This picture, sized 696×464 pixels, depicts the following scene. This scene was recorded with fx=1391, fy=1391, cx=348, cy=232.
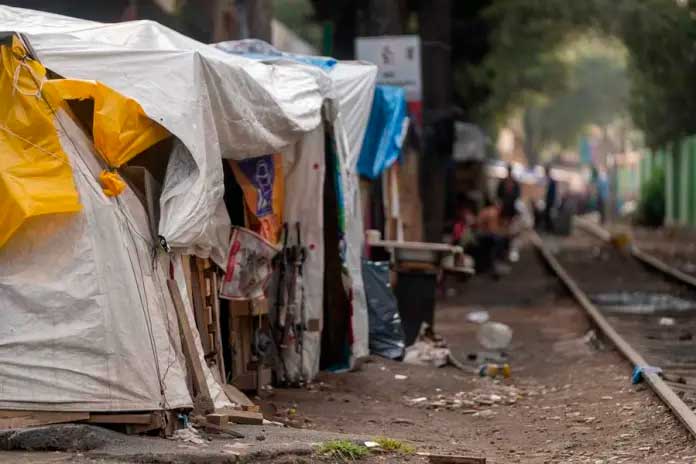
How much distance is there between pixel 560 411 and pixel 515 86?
36.4 meters

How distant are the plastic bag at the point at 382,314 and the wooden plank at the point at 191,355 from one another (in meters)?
4.65

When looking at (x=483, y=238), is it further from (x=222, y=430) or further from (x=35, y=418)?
(x=35, y=418)

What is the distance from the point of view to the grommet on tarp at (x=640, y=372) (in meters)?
11.6

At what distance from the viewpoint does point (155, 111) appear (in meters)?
8.05

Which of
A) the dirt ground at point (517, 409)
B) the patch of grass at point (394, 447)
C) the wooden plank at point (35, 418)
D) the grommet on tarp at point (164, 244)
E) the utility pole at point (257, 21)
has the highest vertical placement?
the utility pole at point (257, 21)

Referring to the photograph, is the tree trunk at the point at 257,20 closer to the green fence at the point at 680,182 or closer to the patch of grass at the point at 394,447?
the patch of grass at the point at 394,447

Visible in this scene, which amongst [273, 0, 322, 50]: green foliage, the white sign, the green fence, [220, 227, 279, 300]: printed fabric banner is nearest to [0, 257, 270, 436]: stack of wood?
[220, 227, 279, 300]: printed fabric banner

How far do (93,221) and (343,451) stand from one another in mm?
1861

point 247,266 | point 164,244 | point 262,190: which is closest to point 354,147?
point 262,190

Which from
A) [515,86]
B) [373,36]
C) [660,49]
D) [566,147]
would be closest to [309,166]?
[373,36]

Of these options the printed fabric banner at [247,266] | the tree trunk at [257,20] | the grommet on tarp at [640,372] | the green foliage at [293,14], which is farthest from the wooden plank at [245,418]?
the green foliage at [293,14]

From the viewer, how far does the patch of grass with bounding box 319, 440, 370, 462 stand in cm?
756

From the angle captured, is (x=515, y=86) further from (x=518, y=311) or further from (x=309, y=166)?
(x=309, y=166)

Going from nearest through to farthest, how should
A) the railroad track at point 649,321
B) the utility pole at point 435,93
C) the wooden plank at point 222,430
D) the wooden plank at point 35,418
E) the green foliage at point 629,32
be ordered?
the wooden plank at point 35,418 < the wooden plank at point 222,430 < the railroad track at point 649,321 < the utility pole at point 435,93 < the green foliage at point 629,32
